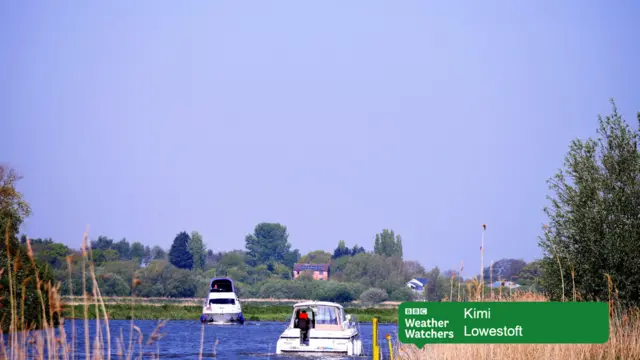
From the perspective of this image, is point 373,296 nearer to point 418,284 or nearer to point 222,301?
point 418,284

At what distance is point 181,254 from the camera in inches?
6043

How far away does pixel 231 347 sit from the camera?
44656mm

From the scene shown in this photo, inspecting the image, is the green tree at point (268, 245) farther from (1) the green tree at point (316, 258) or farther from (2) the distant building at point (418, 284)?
(2) the distant building at point (418, 284)

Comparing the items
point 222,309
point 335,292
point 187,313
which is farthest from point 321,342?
point 335,292

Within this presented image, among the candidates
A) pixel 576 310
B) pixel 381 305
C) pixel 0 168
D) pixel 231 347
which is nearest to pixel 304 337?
pixel 231 347

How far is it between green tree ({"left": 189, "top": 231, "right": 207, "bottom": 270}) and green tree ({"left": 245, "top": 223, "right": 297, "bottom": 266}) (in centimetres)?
2801

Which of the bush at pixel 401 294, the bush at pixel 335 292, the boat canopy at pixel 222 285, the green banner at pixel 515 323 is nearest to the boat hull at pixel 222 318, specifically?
the boat canopy at pixel 222 285

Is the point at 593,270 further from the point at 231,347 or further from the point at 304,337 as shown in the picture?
the point at 231,347

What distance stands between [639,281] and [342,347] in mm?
9980

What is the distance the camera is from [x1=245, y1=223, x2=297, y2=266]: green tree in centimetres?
19025

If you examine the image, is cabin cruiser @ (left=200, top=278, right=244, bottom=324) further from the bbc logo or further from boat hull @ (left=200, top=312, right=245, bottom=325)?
the bbc logo

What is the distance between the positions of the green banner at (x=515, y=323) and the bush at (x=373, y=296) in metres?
105

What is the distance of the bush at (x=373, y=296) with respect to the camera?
115 metres

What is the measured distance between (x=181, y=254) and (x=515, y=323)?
146m
